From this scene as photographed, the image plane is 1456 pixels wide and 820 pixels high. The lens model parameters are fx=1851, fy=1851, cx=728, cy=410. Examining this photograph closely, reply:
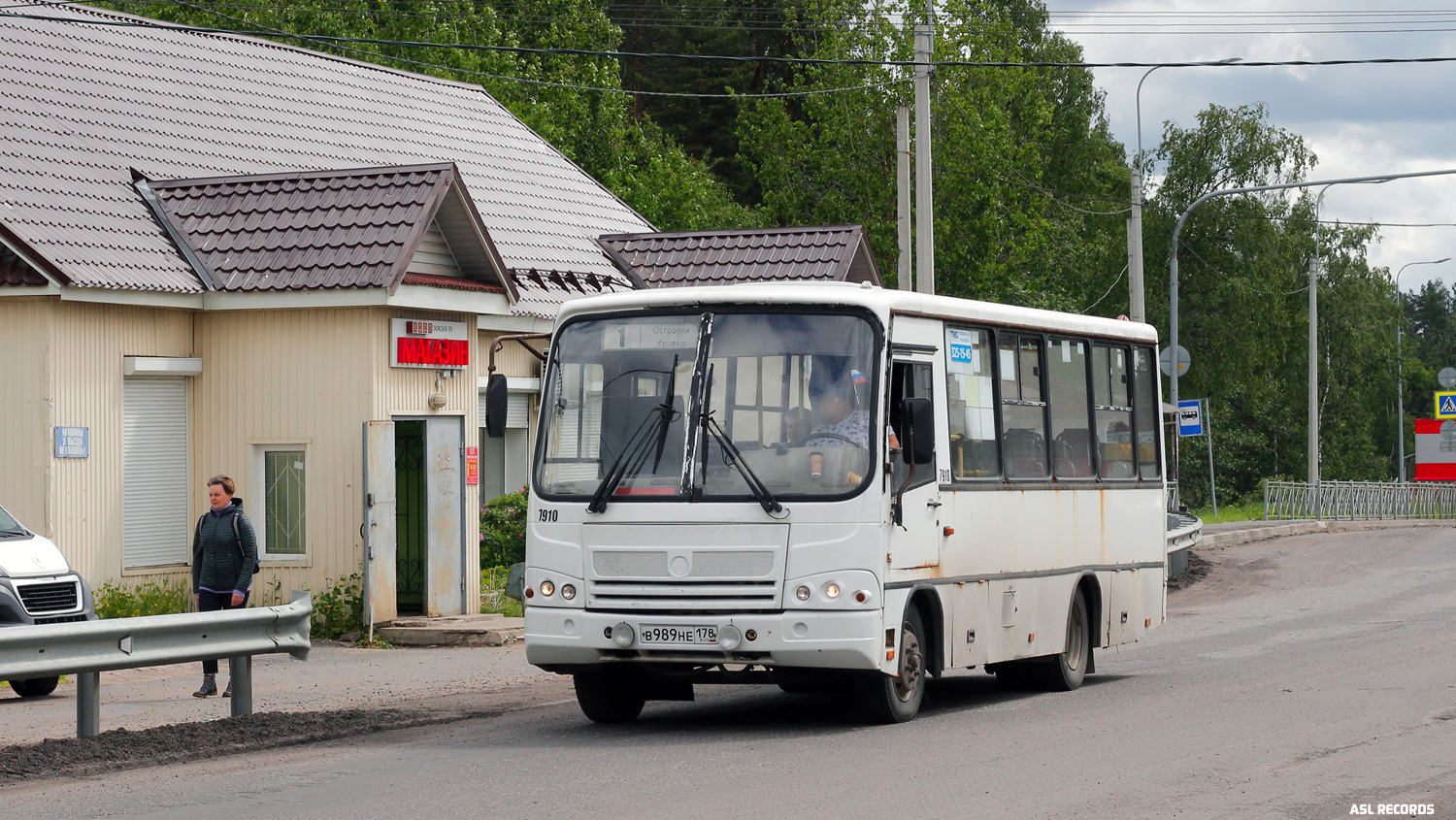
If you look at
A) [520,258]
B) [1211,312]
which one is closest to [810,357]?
[520,258]

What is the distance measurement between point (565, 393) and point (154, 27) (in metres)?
17.2

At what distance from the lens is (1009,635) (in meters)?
13.7

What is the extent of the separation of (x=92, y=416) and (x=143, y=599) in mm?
2025

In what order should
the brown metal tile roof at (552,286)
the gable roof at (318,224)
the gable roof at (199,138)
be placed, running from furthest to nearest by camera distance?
the brown metal tile roof at (552,286) → the gable roof at (199,138) → the gable roof at (318,224)

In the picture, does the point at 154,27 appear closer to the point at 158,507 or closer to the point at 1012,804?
the point at 158,507

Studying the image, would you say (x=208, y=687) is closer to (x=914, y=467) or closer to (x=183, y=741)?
(x=183, y=741)

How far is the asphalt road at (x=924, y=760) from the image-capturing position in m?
9.05

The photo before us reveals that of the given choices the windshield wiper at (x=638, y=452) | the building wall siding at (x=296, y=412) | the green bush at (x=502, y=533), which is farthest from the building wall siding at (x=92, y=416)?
the windshield wiper at (x=638, y=452)

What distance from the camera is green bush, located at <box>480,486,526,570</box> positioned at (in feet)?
79.5

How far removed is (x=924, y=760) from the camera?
34.6ft

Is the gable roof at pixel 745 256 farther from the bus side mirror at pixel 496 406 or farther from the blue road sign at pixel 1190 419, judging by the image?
the bus side mirror at pixel 496 406

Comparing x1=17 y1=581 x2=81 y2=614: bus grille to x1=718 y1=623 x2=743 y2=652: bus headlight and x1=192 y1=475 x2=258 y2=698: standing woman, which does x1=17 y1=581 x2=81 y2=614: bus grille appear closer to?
x1=192 y1=475 x2=258 y2=698: standing woman

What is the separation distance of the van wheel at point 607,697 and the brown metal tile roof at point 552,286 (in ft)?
38.3

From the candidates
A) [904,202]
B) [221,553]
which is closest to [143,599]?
[221,553]
